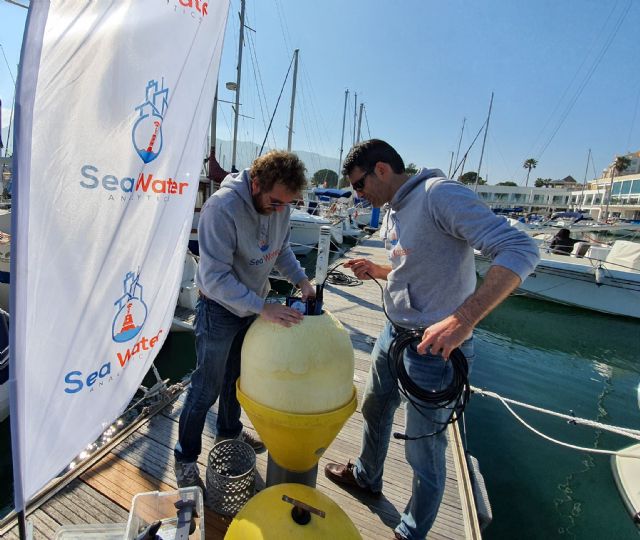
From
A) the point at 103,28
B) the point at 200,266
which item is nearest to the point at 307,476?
the point at 200,266

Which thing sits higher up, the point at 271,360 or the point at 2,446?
the point at 271,360

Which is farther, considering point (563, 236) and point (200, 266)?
point (563, 236)

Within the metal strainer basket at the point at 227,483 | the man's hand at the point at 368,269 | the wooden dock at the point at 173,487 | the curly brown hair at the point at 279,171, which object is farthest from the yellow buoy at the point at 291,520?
the curly brown hair at the point at 279,171

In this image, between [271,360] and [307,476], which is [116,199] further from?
[307,476]

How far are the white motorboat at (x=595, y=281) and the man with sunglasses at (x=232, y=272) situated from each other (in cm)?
1038

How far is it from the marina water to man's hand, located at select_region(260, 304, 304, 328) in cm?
370

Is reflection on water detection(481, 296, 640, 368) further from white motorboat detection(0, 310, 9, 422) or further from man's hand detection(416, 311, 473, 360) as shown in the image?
white motorboat detection(0, 310, 9, 422)

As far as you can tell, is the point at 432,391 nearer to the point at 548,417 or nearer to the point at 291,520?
the point at 291,520

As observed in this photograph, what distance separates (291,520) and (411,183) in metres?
1.60

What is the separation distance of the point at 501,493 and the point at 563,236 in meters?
14.0

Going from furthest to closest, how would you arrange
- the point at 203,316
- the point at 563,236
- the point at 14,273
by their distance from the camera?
the point at 563,236
the point at 203,316
the point at 14,273

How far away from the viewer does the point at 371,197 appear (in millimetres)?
2102

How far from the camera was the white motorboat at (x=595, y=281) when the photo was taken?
11.4 metres

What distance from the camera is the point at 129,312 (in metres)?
1.78
